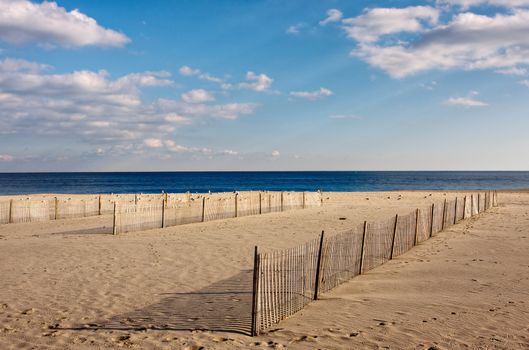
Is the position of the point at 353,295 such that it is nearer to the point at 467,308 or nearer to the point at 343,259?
the point at 343,259

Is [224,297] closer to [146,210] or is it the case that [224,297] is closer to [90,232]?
[146,210]

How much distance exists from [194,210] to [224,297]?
45.5 feet

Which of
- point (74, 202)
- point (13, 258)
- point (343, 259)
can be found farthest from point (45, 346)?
point (74, 202)

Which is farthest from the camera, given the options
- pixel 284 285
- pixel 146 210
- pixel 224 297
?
pixel 146 210

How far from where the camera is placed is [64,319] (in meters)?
8.47

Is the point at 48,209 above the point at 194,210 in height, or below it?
below

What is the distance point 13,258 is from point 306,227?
40.6 feet

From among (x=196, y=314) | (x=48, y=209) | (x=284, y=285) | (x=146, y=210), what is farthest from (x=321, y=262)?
(x=48, y=209)

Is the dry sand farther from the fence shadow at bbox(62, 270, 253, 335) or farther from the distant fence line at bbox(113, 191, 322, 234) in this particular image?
the distant fence line at bbox(113, 191, 322, 234)

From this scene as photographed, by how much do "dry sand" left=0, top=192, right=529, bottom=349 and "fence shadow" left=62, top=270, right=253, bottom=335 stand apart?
0.08 ft

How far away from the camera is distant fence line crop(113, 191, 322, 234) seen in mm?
20572

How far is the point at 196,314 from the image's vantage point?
344 inches

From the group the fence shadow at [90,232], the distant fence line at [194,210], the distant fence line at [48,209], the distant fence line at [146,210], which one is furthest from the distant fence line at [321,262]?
the distant fence line at [48,209]

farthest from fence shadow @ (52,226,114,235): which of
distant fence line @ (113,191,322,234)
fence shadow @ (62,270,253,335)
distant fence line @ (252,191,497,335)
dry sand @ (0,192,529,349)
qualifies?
fence shadow @ (62,270,253,335)
